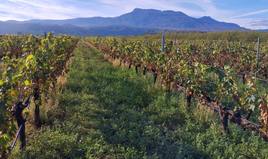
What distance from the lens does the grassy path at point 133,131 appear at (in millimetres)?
7191

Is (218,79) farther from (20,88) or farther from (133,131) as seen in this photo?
(20,88)

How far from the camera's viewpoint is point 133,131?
27.0 ft

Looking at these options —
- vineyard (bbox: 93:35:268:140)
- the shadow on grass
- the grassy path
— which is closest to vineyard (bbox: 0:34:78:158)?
the grassy path

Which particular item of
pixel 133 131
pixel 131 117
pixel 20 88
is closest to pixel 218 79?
pixel 131 117

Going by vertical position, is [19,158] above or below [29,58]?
below

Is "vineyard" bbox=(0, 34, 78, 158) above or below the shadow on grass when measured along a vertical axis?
Result: above

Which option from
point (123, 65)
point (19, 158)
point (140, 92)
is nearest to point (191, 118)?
point (140, 92)

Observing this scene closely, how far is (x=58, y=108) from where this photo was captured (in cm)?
961

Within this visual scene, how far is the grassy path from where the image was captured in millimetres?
7191

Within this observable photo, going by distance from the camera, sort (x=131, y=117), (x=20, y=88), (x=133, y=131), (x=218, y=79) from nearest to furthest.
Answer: (x=20, y=88)
(x=133, y=131)
(x=131, y=117)
(x=218, y=79)

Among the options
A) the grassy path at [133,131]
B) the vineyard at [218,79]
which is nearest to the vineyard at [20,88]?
the grassy path at [133,131]

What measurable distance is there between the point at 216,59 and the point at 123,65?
14.9 feet

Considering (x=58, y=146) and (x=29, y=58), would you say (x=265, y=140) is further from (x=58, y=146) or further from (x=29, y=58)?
(x=29, y=58)

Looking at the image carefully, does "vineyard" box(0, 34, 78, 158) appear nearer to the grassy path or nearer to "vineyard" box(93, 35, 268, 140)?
the grassy path
